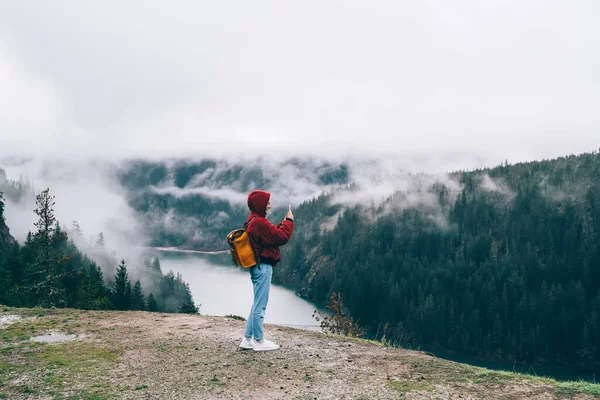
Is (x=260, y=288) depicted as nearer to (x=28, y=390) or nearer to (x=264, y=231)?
(x=264, y=231)

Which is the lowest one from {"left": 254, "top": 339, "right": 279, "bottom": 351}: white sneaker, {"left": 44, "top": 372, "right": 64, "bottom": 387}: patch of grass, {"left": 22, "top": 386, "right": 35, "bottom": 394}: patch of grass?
{"left": 254, "top": 339, "right": 279, "bottom": 351}: white sneaker

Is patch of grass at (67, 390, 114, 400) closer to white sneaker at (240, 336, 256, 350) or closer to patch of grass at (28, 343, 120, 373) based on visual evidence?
patch of grass at (28, 343, 120, 373)

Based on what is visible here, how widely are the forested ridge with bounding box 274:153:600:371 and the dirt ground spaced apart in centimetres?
8953

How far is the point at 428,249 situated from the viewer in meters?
187

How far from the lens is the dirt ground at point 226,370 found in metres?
7.87

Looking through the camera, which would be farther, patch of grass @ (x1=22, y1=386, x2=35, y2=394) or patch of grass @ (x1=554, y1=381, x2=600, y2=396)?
patch of grass @ (x1=22, y1=386, x2=35, y2=394)

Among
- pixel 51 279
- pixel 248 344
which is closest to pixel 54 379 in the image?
pixel 248 344

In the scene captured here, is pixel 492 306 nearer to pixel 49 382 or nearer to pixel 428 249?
pixel 428 249

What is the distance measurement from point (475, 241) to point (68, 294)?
161 metres

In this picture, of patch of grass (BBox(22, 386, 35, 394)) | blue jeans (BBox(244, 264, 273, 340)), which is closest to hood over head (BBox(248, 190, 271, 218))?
blue jeans (BBox(244, 264, 273, 340))

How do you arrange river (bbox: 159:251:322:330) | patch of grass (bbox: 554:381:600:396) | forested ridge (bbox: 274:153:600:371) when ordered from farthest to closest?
1. forested ridge (bbox: 274:153:600:371)
2. river (bbox: 159:251:322:330)
3. patch of grass (bbox: 554:381:600:396)

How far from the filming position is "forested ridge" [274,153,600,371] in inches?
4857

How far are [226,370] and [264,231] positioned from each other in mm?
3104

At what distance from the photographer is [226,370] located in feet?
30.1
